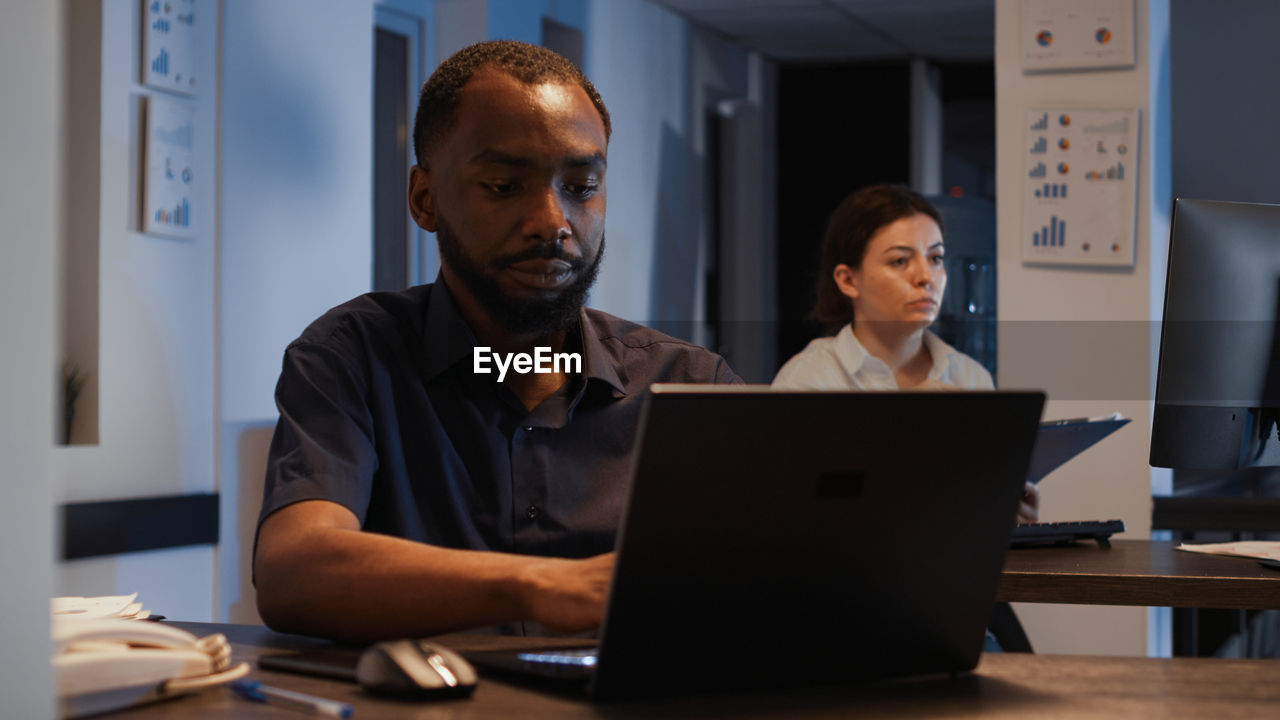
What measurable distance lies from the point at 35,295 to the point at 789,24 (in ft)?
16.9

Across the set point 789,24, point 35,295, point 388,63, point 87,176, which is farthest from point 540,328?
point 789,24

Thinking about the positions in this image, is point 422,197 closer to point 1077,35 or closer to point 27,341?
point 27,341

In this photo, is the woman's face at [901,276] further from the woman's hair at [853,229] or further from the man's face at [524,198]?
the man's face at [524,198]

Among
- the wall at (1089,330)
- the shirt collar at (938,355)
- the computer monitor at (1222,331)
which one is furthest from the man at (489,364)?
the wall at (1089,330)

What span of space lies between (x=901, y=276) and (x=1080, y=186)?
0.51m

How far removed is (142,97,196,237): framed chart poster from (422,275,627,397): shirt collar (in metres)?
1.57

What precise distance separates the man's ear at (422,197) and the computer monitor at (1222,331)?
895 mm

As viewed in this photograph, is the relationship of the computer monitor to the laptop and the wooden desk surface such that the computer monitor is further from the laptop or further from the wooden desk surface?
the laptop

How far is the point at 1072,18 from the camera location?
324 cm

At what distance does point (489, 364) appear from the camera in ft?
4.80

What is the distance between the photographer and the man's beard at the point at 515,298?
4.62 ft

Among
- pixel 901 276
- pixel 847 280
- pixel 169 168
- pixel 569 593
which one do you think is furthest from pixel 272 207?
pixel 569 593

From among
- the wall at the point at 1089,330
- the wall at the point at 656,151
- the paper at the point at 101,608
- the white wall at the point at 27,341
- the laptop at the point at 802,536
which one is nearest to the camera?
the white wall at the point at 27,341

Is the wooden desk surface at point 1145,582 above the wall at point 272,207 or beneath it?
beneath
